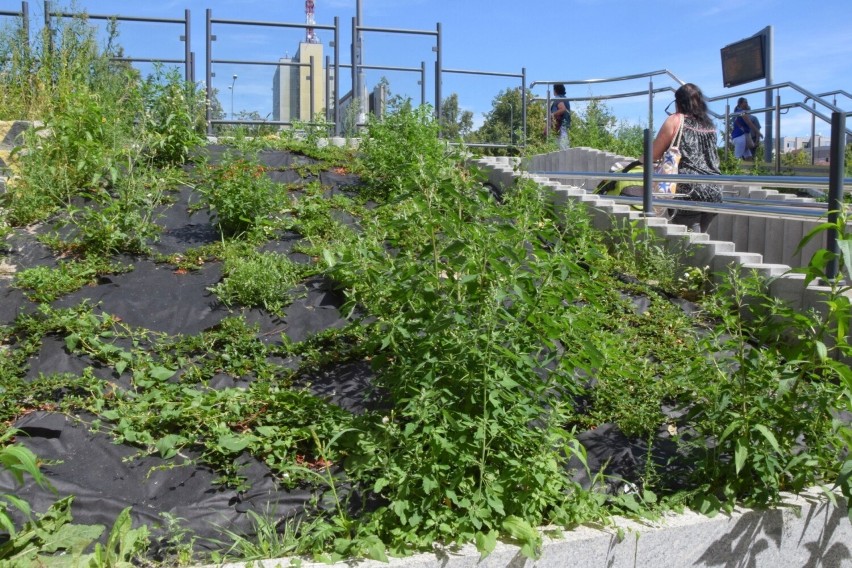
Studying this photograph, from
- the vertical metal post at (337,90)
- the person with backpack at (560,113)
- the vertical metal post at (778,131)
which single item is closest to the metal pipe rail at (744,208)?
the vertical metal post at (778,131)

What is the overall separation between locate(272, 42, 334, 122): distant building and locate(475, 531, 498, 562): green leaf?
38.5ft

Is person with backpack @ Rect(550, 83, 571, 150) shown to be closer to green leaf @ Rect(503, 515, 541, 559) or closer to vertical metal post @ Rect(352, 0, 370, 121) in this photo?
vertical metal post @ Rect(352, 0, 370, 121)

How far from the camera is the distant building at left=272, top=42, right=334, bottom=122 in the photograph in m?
14.2

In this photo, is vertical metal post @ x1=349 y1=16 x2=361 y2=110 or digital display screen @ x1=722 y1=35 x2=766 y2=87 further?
digital display screen @ x1=722 y1=35 x2=766 y2=87

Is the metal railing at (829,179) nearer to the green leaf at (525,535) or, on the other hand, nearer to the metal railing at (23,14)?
the green leaf at (525,535)

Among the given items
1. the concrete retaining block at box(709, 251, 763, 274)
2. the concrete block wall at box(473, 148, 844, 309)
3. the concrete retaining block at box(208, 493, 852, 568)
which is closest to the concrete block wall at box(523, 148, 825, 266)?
the concrete block wall at box(473, 148, 844, 309)

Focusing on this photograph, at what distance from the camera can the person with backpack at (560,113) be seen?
594 inches

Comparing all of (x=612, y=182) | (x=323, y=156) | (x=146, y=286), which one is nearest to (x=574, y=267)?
(x=146, y=286)

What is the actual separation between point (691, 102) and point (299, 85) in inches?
332

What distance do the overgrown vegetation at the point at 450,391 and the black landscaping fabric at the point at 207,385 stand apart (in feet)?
0.21

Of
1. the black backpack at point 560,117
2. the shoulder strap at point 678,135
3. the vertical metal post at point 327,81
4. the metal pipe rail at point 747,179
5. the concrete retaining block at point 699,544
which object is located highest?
the vertical metal post at point 327,81

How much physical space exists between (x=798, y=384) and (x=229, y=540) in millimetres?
2614

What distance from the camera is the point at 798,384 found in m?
3.59

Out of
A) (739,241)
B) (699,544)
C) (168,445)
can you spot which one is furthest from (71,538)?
(739,241)
